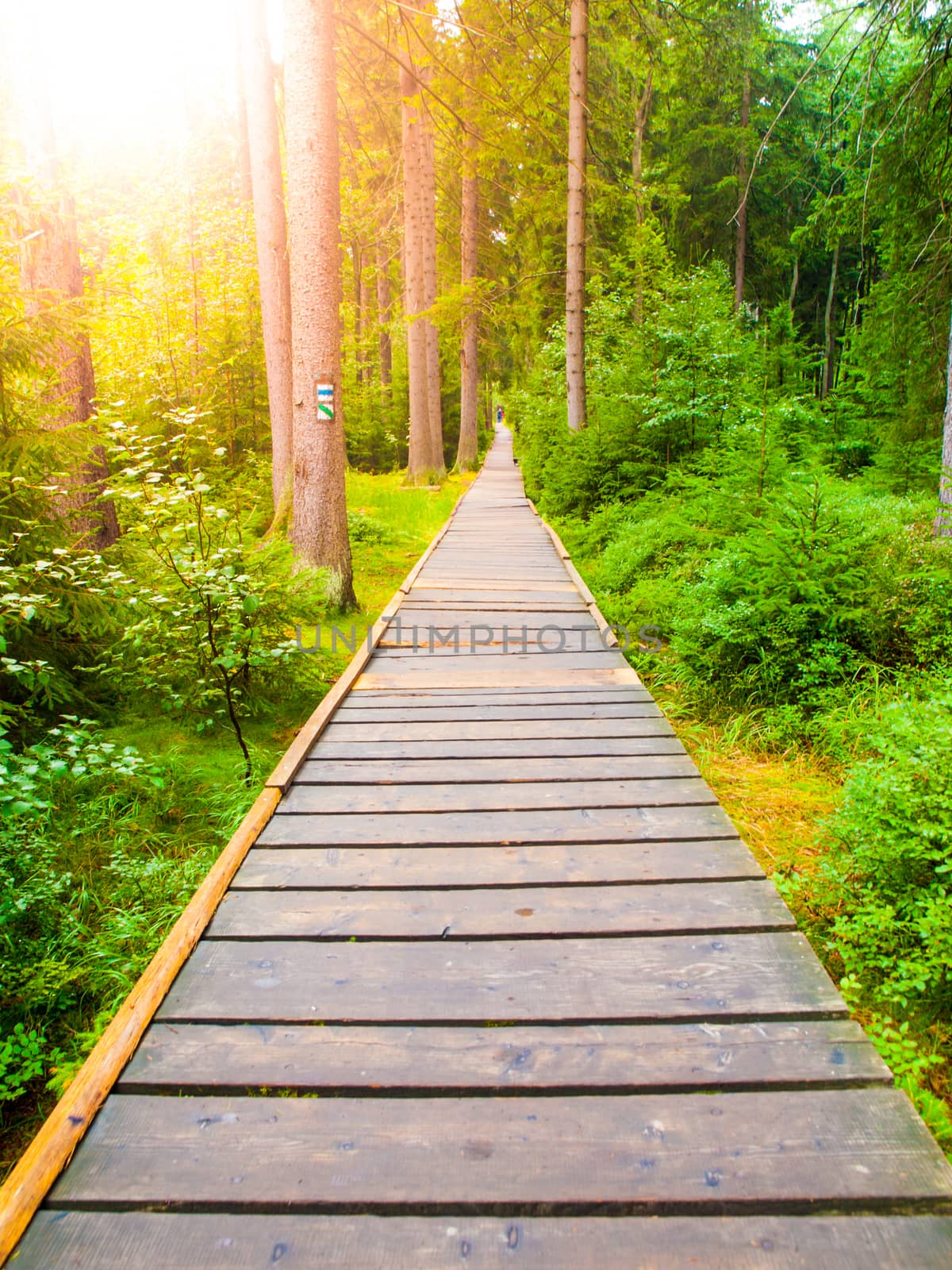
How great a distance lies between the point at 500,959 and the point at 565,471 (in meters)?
10.9

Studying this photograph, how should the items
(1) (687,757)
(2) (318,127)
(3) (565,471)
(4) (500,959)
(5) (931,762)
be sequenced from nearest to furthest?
(4) (500,959) < (5) (931,762) < (1) (687,757) < (2) (318,127) < (3) (565,471)

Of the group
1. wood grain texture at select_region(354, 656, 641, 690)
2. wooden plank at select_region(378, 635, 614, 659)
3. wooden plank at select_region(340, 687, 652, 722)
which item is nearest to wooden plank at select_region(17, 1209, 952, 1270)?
wooden plank at select_region(340, 687, 652, 722)

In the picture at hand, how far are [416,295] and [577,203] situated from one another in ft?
16.3

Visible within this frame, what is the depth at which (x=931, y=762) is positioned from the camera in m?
2.79

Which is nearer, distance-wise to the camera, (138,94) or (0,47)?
(0,47)

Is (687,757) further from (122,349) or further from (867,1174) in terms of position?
(122,349)

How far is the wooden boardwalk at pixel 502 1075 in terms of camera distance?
1.59 m

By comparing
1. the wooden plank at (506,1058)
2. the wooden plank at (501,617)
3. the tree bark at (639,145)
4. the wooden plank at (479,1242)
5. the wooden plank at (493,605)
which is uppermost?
the tree bark at (639,145)

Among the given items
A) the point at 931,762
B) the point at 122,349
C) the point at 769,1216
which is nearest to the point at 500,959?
the point at 769,1216

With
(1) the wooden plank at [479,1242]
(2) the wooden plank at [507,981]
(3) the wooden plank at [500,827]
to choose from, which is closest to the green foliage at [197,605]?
(3) the wooden plank at [500,827]

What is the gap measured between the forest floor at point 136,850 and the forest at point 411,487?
0.8 inches

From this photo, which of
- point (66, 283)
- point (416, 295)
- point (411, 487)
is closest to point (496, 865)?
point (66, 283)

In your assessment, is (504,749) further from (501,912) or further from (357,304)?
(357,304)

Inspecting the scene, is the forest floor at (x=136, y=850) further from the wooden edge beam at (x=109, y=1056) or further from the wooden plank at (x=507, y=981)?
the wooden plank at (x=507, y=981)
